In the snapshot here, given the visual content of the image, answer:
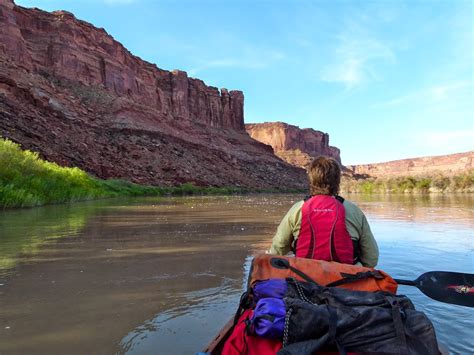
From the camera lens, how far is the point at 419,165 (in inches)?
6895

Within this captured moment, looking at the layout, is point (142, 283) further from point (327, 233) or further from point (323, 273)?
point (323, 273)

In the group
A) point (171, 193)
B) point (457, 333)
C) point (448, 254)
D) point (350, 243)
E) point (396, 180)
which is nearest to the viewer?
point (350, 243)

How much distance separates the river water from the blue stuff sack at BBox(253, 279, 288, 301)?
88 centimetres

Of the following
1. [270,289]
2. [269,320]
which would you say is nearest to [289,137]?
[270,289]

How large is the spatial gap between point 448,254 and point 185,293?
467 cm

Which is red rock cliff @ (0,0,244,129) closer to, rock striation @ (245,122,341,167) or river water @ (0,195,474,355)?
river water @ (0,195,474,355)

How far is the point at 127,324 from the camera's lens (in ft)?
11.1

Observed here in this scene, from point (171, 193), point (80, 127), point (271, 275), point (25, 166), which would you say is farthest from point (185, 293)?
point (80, 127)

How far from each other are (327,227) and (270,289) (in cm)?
72

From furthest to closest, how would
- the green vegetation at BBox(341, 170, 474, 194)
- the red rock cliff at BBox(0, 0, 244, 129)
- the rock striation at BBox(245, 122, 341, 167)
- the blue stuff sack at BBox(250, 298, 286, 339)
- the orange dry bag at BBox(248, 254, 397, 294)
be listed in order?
the rock striation at BBox(245, 122, 341, 167)
the red rock cliff at BBox(0, 0, 244, 129)
the green vegetation at BBox(341, 170, 474, 194)
the orange dry bag at BBox(248, 254, 397, 294)
the blue stuff sack at BBox(250, 298, 286, 339)

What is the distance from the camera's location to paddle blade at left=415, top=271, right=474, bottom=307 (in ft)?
9.98

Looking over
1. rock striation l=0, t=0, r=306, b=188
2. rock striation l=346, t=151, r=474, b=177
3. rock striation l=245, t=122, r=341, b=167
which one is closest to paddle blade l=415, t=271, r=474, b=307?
rock striation l=0, t=0, r=306, b=188

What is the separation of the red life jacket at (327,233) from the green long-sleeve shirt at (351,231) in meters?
0.08

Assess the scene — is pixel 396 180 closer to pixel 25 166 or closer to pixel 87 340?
pixel 25 166
